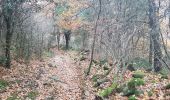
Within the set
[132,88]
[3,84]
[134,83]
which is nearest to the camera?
[132,88]

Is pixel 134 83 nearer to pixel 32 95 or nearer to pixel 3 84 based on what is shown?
pixel 32 95

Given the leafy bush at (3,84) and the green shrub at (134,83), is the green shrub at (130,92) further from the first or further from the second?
the leafy bush at (3,84)

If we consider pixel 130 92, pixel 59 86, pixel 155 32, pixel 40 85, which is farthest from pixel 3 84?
pixel 155 32

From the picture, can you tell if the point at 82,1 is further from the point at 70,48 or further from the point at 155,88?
the point at 155,88

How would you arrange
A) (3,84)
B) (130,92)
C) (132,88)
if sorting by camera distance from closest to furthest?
1. (130,92)
2. (132,88)
3. (3,84)

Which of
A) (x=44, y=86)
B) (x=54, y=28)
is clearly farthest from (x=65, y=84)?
(x=54, y=28)

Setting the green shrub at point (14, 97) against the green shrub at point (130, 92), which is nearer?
the green shrub at point (130, 92)

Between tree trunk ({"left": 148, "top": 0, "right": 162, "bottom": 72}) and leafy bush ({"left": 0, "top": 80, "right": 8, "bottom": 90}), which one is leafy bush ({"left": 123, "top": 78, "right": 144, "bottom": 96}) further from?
leafy bush ({"left": 0, "top": 80, "right": 8, "bottom": 90})

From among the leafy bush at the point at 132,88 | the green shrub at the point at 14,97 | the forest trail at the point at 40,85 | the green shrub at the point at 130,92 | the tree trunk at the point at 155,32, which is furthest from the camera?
the tree trunk at the point at 155,32

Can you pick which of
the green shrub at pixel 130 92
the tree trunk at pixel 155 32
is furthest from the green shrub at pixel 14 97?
the tree trunk at pixel 155 32

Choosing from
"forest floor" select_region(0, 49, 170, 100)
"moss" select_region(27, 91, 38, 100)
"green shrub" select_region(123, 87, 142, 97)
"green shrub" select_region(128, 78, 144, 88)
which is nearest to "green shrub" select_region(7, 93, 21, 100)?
"forest floor" select_region(0, 49, 170, 100)

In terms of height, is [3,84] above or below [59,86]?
above

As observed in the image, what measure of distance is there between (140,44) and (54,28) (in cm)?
1987

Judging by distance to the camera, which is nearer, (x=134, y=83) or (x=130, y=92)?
(x=130, y=92)
